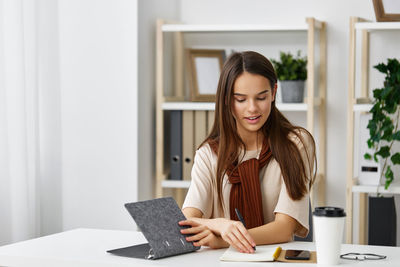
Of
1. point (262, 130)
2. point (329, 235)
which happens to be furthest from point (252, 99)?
point (329, 235)

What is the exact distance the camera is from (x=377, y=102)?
9.23 feet

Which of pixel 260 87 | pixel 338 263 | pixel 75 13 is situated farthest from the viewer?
pixel 75 13

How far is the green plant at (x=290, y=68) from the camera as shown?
10.2 feet

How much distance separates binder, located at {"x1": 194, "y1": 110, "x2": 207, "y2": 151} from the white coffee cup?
70.7 inches

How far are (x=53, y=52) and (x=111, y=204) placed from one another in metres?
0.82

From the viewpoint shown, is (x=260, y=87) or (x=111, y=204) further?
(x=111, y=204)

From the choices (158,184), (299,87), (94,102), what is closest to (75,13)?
(94,102)

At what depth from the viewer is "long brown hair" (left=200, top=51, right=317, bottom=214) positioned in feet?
6.10

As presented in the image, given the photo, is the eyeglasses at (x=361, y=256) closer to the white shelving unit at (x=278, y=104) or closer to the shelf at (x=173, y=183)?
the white shelving unit at (x=278, y=104)

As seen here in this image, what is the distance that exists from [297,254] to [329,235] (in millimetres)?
129

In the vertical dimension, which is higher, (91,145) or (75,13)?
(75,13)

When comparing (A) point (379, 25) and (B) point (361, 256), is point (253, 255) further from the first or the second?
(A) point (379, 25)

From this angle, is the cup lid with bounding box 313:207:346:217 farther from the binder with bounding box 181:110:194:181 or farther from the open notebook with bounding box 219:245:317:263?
the binder with bounding box 181:110:194:181

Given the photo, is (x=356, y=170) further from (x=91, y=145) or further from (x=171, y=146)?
(x=91, y=145)
